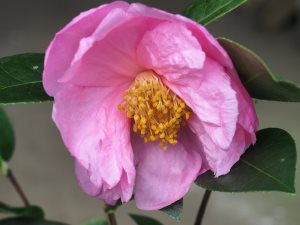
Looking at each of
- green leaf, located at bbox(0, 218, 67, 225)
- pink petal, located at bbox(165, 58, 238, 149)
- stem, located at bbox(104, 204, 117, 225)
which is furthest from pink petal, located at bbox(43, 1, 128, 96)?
green leaf, located at bbox(0, 218, 67, 225)

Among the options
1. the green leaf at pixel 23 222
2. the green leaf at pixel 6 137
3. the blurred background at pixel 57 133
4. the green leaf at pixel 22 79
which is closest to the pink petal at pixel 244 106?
the green leaf at pixel 22 79

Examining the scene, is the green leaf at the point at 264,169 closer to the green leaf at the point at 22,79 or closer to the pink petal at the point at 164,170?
the pink petal at the point at 164,170

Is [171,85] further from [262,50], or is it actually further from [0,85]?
[262,50]

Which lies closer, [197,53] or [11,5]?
[197,53]

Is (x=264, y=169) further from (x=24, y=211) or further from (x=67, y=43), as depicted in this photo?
(x=24, y=211)

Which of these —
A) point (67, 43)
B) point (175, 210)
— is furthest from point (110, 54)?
point (175, 210)

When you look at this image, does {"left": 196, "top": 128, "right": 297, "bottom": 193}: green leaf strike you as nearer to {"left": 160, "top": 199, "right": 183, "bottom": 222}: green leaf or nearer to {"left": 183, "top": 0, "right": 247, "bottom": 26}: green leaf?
{"left": 160, "top": 199, "right": 183, "bottom": 222}: green leaf

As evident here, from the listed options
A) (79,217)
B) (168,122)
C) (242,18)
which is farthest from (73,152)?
(242,18)
